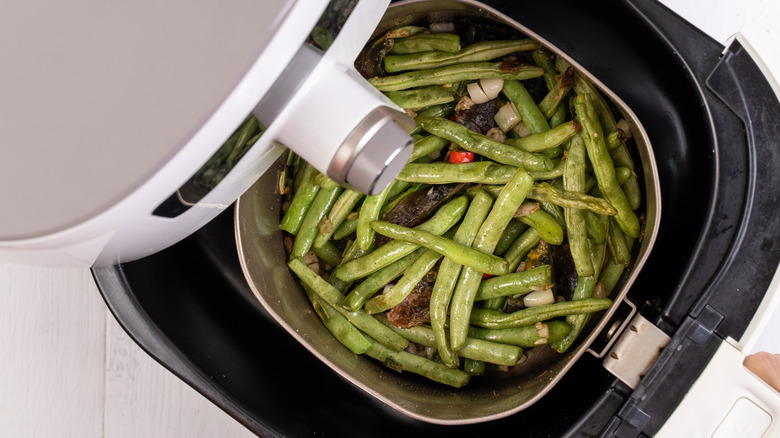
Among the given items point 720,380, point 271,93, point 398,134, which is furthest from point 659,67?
point 271,93

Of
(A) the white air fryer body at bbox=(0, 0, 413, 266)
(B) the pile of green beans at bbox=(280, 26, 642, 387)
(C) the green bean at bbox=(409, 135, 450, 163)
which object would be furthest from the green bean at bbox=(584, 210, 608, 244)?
(A) the white air fryer body at bbox=(0, 0, 413, 266)

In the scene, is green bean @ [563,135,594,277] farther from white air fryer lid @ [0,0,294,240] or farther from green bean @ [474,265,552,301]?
white air fryer lid @ [0,0,294,240]

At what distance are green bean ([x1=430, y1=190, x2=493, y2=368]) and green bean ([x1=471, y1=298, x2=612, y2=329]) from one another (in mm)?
87

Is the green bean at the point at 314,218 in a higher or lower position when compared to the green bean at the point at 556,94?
lower

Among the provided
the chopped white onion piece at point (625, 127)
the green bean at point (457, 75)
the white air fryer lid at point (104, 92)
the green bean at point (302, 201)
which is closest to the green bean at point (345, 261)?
the green bean at point (302, 201)

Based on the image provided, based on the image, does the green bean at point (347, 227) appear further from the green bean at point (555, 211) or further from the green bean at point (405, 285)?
the green bean at point (555, 211)

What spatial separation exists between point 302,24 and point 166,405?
1159mm

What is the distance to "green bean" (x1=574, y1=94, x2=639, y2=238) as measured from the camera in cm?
104

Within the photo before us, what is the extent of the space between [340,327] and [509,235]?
40cm

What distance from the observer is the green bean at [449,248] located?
1.09 m

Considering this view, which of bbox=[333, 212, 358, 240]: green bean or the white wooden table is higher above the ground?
bbox=[333, 212, 358, 240]: green bean

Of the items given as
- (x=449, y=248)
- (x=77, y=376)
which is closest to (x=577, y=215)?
(x=449, y=248)

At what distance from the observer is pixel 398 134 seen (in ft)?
1.78

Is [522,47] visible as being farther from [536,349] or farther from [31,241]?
[31,241]
